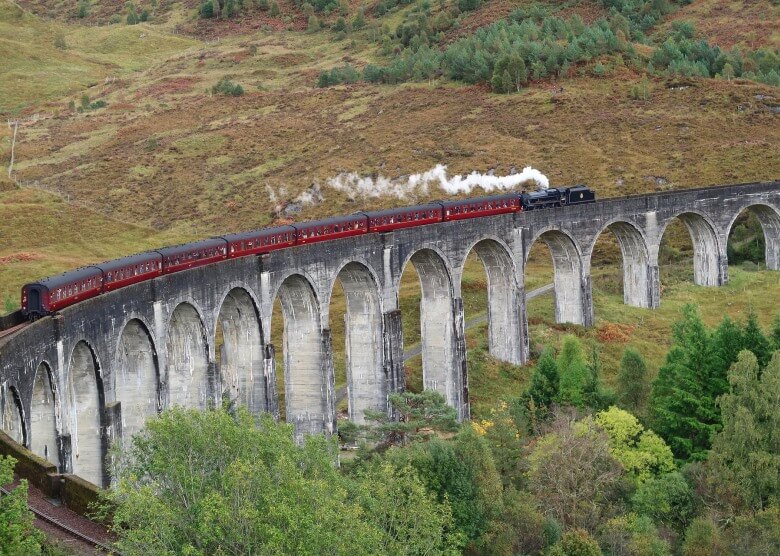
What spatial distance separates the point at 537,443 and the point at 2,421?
90.8 feet

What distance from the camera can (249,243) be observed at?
63969 mm

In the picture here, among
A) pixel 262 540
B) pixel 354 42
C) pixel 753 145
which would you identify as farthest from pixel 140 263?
pixel 354 42

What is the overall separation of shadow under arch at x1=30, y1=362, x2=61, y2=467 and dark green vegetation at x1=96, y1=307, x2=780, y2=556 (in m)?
3.23

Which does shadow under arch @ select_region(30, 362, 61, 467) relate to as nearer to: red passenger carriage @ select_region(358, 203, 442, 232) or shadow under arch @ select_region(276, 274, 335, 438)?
shadow under arch @ select_region(276, 274, 335, 438)

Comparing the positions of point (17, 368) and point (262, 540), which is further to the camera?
point (17, 368)

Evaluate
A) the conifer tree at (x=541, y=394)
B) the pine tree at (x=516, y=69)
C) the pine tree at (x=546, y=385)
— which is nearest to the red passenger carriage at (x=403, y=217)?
the conifer tree at (x=541, y=394)

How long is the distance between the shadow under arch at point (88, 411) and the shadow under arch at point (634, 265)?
162 feet

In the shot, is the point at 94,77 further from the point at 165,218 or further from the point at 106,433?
the point at 106,433

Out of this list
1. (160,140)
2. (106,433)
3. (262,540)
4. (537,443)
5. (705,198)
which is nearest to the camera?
(262,540)

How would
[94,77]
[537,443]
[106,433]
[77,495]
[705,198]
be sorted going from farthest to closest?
[94,77] → [705,198] → [537,443] → [106,433] → [77,495]

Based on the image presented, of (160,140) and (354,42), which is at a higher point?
(354,42)

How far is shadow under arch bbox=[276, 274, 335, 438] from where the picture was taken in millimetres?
66125

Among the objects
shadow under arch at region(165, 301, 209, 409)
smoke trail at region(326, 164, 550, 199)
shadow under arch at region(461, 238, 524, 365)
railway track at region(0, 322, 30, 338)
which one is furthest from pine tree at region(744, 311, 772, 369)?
smoke trail at region(326, 164, 550, 199)

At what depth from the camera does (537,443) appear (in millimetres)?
60344
